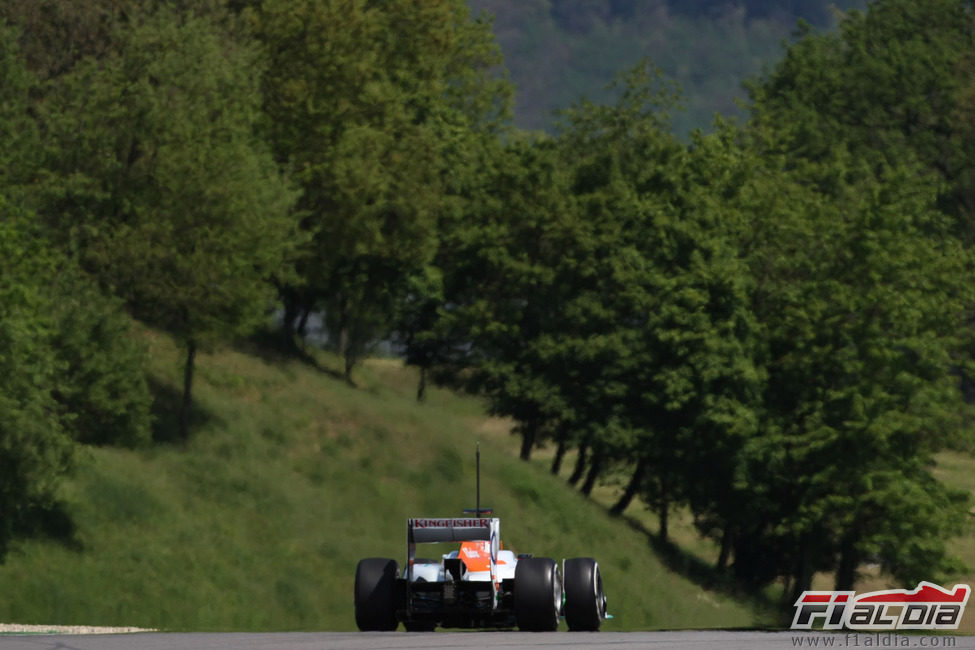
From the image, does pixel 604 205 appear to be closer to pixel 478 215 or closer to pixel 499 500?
pixel 478 215

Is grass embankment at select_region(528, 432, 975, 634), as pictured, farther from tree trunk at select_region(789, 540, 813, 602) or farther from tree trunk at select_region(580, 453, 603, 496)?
tree trunk at select_region(789, 540, 813, 602)

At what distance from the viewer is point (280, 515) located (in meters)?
58.1

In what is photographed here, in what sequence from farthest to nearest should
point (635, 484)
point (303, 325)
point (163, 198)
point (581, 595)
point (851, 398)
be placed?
1. point (303, 325)
2. point (635, 484)
3. point (851, 398)
4. point (163, 198)
5. point (581, 595)

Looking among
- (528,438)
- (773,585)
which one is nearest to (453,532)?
(773,585)

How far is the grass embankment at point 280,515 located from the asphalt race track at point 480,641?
22090mm

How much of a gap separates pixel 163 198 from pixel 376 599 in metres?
33.0

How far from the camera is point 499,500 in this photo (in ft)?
214

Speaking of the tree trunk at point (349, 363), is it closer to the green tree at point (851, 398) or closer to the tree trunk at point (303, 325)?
the tree trunk at point (303, 325)

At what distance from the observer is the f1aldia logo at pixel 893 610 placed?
2341cm

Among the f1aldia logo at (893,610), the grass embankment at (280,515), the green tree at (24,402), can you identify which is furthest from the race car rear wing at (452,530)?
the green tree at (24,402)

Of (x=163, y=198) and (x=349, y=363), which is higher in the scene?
(x=163, y=198)

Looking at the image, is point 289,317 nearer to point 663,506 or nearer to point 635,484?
point 635,484

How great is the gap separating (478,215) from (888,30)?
127 ft

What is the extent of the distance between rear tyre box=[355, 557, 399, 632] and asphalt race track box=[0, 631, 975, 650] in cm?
214
